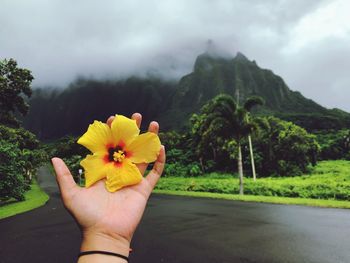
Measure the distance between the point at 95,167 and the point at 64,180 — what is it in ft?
0.67

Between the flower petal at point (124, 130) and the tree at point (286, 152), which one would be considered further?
the tree at point (286, 152)

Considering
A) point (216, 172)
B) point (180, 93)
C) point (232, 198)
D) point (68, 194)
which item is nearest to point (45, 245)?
point (68, 194)

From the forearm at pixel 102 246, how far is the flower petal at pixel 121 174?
21 centimetres

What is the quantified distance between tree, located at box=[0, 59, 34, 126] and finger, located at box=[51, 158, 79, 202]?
1994 cm

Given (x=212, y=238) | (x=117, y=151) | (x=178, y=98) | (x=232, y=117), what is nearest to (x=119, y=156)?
(x=117, y=151)

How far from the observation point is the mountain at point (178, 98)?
8406 centimetres

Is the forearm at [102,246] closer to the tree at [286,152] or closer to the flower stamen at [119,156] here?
the flower stamen at [119,156]

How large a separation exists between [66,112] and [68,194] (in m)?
148

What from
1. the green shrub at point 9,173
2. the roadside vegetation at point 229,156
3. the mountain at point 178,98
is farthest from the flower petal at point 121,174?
the mountain at point 178,98

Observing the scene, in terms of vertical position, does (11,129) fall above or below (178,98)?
below

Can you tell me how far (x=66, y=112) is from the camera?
142750mm

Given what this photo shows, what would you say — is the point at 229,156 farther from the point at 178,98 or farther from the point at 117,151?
the point at 178,98

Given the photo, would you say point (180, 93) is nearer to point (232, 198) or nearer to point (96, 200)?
point (232, 198)

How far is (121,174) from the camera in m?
1.41
